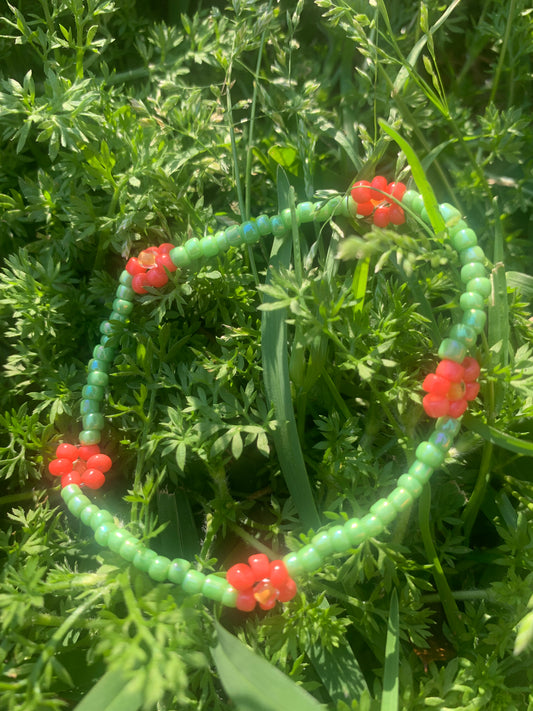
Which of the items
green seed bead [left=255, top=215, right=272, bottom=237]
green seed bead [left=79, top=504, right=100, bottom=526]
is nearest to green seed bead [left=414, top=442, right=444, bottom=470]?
green seed bead [left=255, top=215, right=272, bottom=237]

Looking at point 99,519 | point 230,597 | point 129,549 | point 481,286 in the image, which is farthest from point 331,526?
point 481,286

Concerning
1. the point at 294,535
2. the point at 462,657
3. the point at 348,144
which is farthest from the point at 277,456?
the point at 348,144

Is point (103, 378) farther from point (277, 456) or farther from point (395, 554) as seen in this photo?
point (395, 554)

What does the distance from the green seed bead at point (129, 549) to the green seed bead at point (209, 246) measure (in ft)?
2.86

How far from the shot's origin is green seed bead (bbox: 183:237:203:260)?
187 cm

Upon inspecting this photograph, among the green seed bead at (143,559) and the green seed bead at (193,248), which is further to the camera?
the green seed bead at (193,248)

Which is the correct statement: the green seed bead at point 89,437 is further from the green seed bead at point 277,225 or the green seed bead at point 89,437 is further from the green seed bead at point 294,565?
the green seed bead at point 277,225

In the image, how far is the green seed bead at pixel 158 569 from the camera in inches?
62.2

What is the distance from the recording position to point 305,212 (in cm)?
186

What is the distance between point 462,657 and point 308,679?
426mm

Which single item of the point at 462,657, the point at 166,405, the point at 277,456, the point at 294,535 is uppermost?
the point at 166,405

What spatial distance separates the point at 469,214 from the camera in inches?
85.3

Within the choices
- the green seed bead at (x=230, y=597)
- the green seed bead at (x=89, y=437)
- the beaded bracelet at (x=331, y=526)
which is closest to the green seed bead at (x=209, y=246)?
the beaded bracelet at (x=331, y=526)

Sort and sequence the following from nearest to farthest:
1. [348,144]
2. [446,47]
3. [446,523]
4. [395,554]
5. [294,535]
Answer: [395,554] < [294,535] < [446,523] < [348,144] < [446,47]
